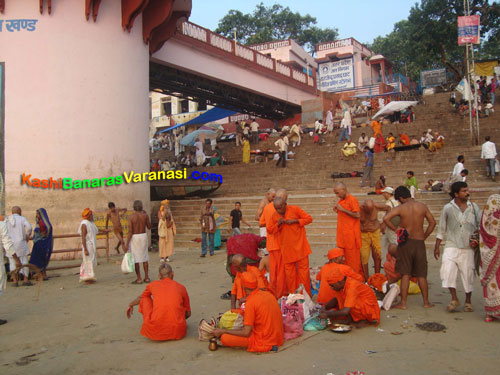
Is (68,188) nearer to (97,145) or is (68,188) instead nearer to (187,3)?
(97,145)

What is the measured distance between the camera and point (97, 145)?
1228cm

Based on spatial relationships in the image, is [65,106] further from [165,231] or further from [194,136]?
[194,136]

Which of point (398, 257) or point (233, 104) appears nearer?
point (398, 257)

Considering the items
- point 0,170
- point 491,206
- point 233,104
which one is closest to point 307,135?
point 233,104

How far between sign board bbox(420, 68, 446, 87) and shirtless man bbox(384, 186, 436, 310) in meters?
28.9

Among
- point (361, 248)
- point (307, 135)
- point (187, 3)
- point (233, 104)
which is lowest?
point (361, 248)

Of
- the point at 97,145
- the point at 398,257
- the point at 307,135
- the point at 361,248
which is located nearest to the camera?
the point at 398,257

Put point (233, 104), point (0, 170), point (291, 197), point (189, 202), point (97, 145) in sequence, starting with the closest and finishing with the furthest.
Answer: point (0, 170) < point (97, 145) < point (291, 197) < point (189, 202) < point (233, 104)

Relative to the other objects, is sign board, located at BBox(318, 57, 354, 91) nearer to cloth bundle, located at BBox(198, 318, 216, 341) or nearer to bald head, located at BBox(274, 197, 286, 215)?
bald head, located at BBox(274, 197, 286, 215)

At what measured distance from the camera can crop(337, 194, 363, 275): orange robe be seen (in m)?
6.42

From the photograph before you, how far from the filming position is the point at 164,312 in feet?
15.5

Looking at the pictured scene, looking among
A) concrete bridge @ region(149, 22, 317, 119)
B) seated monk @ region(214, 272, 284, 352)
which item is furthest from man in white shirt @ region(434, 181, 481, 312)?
concrete bridge @ region(149, 22, 317, 119)

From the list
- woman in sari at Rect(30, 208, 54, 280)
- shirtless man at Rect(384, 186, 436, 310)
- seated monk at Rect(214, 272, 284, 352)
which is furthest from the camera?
woman in sari at Rect(30, 208, 54, 280)

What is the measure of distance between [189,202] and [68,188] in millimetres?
4830
